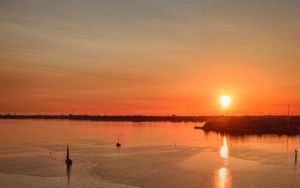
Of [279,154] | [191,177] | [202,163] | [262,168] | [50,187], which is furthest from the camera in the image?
[279,154]

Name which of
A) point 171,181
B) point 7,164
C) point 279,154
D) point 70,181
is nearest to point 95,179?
point 70,181

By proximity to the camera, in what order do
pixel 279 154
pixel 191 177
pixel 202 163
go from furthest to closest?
1. pixel 279 154
2. pixel 202 163
3. pixel 191 177

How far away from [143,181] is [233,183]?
41.1 ft

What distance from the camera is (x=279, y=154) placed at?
95.7 metres

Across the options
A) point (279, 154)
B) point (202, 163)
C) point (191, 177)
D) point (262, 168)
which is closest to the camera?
point (191, 177)

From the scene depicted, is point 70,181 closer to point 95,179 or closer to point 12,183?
point 95,179

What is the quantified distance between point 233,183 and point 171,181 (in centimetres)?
861

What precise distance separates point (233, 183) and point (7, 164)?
41883 millimetres

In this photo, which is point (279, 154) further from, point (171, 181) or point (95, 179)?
point (95, 179)

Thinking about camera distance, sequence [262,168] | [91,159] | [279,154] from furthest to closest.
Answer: [279,154] < [91,159] < [262,168]

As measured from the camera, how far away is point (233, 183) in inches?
2132

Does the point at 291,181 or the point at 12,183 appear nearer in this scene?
the point at 12,183

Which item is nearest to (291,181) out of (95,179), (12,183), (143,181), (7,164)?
(143,181)

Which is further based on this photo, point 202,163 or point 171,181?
point 202,163
